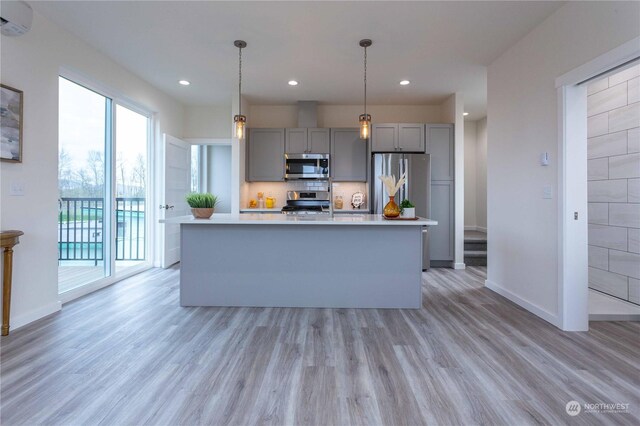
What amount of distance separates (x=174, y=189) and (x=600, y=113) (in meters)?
5.81

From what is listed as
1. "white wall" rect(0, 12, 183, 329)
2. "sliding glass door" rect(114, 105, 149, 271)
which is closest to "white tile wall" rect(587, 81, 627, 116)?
"white wall" rect(0, 12, 183, 329)

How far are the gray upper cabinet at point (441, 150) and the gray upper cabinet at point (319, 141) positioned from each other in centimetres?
166

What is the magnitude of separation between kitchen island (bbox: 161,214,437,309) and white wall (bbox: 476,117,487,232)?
4.09 m

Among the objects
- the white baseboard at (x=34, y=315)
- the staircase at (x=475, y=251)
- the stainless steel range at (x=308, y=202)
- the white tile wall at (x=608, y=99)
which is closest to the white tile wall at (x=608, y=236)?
the white tile wall at (x=608, y=99)

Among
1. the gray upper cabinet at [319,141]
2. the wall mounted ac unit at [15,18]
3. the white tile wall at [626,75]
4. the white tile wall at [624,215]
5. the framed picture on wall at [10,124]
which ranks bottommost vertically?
the white tile wall at [624,215]

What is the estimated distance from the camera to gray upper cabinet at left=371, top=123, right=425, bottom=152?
5.36 meters

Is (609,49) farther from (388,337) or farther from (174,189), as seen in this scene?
(174,189)

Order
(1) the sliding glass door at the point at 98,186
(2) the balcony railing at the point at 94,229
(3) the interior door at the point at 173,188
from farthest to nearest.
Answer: (3) the interior door at the point at 173,188 < (2) the balcony railing at the point at 94,229 < (1) the sliding glass door at the point at 98,186

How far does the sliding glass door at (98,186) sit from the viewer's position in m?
3.51

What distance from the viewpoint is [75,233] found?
383 cm

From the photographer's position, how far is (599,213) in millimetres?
3658

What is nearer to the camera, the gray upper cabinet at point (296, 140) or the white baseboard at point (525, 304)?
the white baseboard at point (525, 304)

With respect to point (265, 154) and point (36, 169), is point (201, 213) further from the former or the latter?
point (265, 154)

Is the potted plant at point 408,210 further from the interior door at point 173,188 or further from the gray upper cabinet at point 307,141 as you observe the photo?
the interior door at point 173,188
